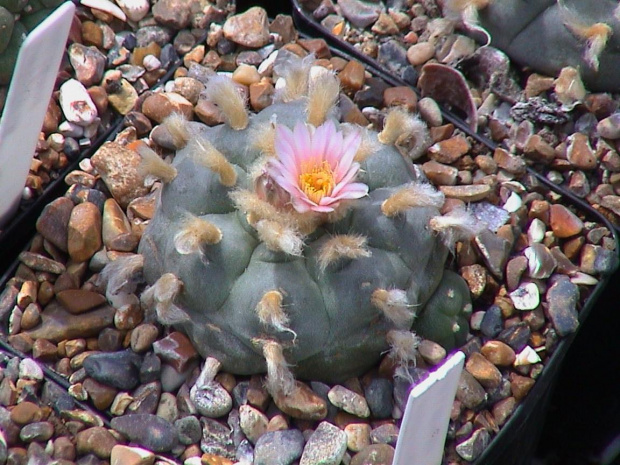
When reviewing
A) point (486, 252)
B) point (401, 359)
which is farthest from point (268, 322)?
point (486, 252)

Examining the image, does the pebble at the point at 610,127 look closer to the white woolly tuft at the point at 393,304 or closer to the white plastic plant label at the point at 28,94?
the white woolly tuft at the point at 393,304

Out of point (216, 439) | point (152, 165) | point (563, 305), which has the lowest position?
point (216, 439)

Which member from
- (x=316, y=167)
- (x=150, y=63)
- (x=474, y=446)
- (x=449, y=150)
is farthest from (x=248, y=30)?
(x=474, y=446)

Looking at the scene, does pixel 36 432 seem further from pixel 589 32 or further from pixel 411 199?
pixel 589 32

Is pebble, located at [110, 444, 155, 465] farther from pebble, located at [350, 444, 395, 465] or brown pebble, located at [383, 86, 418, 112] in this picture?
brown pebble, located at [383, 86, 418, 112]

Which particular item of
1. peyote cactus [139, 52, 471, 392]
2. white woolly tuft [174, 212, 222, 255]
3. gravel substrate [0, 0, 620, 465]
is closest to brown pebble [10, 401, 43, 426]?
gravel substrate [0, 0, 620, 465]

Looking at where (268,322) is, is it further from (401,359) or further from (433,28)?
(433,28)
